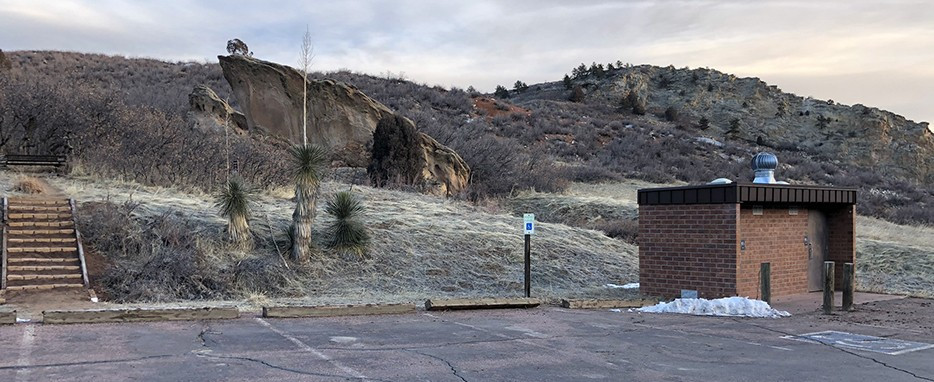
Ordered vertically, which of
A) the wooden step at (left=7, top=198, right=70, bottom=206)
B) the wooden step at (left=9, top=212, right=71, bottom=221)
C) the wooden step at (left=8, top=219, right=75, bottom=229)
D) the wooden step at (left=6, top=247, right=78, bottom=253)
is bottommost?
the wooden step at (left=6, top=247, right=78, bottom=253)

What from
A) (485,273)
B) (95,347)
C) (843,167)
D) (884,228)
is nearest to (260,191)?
(485,273)

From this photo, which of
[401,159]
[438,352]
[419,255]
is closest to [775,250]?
[419,255]

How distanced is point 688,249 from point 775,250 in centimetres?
191

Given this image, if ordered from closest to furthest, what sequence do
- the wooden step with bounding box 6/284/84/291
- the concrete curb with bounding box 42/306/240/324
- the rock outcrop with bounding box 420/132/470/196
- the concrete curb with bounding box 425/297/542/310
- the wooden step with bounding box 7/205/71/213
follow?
1. the concrete curb with bounding box 42/306/240/324
2. the wooden step with bounding box 6/284/84/291
3. the concrete curb with bounding box 425/297/542/310
4. the wooden step with bounding box 7/205/71/213
5. the rock outcrop with bounding box 420/132/470/196

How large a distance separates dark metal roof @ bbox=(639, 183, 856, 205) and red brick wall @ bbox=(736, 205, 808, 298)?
432mm

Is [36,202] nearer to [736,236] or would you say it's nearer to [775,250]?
[736,236]

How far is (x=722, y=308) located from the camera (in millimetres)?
13273

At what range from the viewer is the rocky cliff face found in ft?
226

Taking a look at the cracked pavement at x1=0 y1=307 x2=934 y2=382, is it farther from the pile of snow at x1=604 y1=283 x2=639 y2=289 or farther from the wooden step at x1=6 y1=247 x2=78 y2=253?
the pile of snow at x1=604 y1=283 x2=639 y2=289

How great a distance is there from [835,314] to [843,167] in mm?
51757

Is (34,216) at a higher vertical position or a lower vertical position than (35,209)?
lower

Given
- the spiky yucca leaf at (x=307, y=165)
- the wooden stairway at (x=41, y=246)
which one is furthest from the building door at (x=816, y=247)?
the wooden stairway at (x=41, y=246)

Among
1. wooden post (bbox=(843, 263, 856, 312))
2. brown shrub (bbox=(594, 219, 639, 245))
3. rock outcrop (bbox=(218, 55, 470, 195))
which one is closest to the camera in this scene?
wooden post (bbox=(843, 263, 856, 312))

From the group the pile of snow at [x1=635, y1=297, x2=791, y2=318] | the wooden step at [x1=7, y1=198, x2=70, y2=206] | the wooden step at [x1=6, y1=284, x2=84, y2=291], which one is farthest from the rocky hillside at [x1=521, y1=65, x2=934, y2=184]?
the wooden step at [x1=6, y1=284, x2=84, y2=291]
